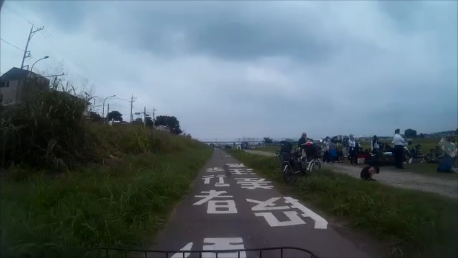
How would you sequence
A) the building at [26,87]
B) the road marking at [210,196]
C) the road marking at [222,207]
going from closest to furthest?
the road marking at [222,207]
the building at [26,87]
the road marking at [210,196]

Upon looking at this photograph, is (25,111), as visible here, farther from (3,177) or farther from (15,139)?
(3,177)

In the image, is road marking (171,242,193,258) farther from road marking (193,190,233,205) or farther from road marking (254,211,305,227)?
→ road marking (193,190,233,205)

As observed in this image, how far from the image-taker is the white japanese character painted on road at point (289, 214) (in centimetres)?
730

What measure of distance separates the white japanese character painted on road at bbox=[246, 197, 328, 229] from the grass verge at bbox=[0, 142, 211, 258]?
6.92 feet

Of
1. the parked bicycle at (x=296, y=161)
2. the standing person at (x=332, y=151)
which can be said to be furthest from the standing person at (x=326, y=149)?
the parked bicycle at (x=296, y=161)

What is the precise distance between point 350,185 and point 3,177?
8.11 m

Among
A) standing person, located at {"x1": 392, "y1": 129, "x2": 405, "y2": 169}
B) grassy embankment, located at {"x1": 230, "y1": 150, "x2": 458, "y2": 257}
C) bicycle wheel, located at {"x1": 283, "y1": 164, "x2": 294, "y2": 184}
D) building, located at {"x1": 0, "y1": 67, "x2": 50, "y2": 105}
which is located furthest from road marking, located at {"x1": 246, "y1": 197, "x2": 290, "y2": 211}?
standing person, located at {"x1": 392, "y1": 129, "x2": 405, "y2": 169}

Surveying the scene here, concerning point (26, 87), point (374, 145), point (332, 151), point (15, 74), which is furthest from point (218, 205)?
point (332, 151)

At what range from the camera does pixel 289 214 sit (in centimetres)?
817

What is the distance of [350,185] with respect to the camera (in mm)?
10094

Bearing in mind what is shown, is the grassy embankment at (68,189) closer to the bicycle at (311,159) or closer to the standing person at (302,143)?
the bicycle at (311,159)

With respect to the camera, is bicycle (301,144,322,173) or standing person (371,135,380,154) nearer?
bicycle (301,144,322,173)

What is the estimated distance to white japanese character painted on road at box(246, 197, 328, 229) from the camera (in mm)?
7305

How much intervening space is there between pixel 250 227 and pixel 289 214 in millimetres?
1465
